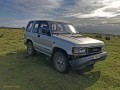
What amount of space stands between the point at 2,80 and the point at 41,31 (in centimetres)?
333

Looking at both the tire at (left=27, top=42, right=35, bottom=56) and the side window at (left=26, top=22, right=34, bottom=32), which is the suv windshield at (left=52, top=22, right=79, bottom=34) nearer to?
the side window at (left=26, top=22, right=34, bottom=32)

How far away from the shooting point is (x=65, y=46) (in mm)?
7562

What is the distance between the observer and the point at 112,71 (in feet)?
28.3

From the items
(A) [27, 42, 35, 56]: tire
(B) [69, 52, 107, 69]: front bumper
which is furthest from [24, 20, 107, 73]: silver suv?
(A) [27, 42, 35, 56]: tire

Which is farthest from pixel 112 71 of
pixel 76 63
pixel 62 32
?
pixel 62 32

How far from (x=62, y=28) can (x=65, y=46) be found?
1.96 meters

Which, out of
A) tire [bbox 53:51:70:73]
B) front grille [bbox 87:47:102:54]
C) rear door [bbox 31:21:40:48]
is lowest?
tire [bbox 53:51:70:73]

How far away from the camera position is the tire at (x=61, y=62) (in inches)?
301

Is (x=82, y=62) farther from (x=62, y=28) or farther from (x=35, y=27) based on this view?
(x=35, y=27)

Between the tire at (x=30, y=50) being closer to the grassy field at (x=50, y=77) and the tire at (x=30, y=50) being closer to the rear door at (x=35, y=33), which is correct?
the rear door at (x=35, y=33)

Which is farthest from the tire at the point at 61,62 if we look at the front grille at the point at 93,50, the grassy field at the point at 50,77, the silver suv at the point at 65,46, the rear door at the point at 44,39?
the front grille at the point at 93,50

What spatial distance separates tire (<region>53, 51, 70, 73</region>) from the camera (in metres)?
7.65

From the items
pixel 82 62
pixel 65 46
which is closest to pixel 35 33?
pixel 65 46

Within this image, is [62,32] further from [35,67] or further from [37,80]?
[37,80]
